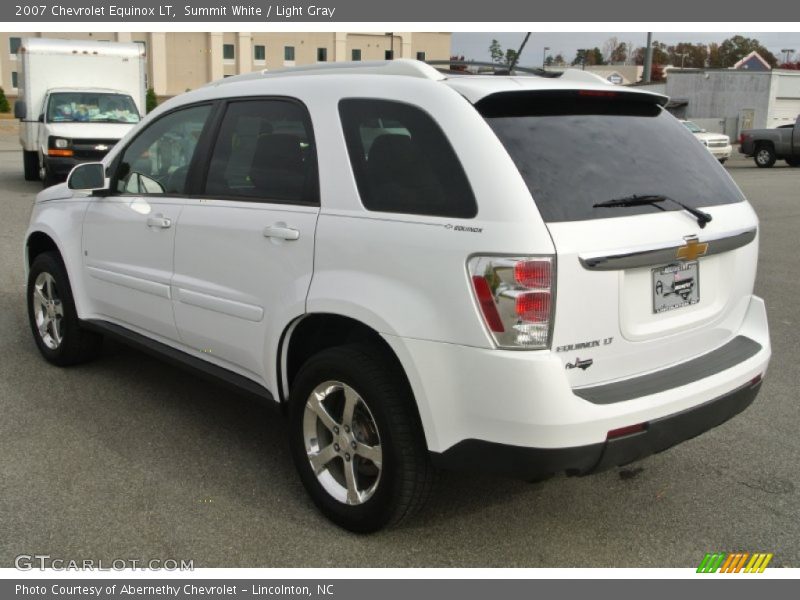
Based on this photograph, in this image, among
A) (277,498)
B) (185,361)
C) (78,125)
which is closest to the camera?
(277,498)

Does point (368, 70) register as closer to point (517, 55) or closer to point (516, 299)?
point (517, 55)

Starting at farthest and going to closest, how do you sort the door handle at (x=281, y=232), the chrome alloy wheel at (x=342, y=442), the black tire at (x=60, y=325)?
1. the black tire at (x=60, y=325)
2. the door handle at (x=281, y=232)
3. the chrome alloy wheel at (x=342, y=442)

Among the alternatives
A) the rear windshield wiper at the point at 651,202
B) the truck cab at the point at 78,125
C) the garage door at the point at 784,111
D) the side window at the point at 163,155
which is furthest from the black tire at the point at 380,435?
the garage door at the point at 784,111

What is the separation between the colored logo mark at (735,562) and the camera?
10.7 feet

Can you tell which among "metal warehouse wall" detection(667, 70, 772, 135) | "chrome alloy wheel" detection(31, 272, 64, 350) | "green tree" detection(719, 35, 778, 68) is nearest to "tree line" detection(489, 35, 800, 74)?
"green tree" detection(719, 35, 778, 68)

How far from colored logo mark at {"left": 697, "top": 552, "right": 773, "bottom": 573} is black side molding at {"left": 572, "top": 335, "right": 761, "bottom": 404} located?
0.75 m

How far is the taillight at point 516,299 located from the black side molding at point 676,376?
0.94 ft

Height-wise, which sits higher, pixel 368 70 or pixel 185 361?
pixel 368 70

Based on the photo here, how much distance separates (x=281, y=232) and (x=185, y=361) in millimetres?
1147

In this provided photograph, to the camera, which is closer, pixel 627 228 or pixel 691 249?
pixel 627 228

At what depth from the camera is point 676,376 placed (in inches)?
127

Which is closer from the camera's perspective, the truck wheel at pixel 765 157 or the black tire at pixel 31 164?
the black tire at pixel 31 164

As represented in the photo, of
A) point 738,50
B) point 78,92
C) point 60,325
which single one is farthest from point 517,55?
point 738,50

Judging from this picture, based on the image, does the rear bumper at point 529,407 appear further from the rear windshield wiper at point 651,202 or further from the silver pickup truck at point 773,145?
the silver pickup truck at point 773,145
